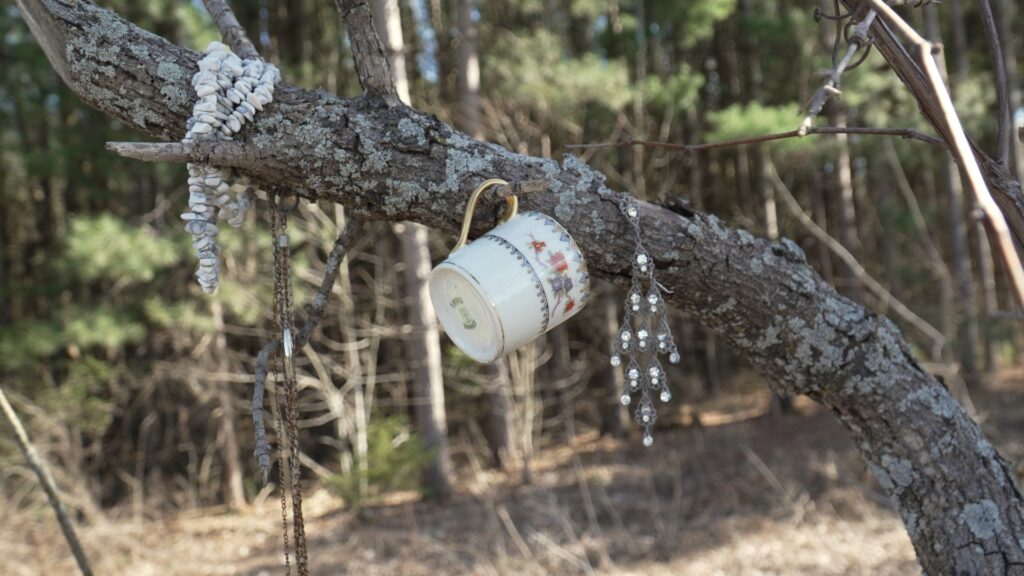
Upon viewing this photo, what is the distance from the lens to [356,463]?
6.17 m

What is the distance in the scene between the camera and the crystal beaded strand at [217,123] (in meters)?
0.98

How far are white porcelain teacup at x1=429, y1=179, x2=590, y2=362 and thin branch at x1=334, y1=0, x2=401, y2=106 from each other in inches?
8.8

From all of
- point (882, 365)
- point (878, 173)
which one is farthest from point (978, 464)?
point (878, 173)

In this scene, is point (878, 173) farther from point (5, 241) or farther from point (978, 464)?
point (5, 241)

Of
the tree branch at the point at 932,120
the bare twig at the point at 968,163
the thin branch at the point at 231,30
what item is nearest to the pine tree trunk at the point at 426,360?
→ the thin branch at the point at 231,30

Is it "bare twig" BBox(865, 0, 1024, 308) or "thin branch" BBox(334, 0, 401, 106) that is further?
"thin branch" BBox(334, 0, 401, 106)

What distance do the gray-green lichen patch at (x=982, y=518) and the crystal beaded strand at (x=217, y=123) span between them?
1.23 m

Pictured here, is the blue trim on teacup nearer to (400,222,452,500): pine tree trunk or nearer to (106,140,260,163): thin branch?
(106,140,260,163): thin branch

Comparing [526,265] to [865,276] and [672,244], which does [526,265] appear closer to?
[672,244]

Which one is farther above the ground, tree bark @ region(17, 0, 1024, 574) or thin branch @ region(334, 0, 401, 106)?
thin branch @ region(334, 0, 401, 106)

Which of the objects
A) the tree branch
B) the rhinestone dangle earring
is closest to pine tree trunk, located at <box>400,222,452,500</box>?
the rhinestone dangle earring

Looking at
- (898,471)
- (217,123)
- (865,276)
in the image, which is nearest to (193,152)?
(217,123)

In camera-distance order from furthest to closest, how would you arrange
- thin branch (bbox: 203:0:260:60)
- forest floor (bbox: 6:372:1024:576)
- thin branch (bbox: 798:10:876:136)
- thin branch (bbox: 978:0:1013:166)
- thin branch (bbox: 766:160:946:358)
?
thin branch (bbox: 766:160:946:358) < forest floor (bbox: 6:372:1024:576) < thin branch (bbox: 203:0:260:60) < thin branch (bbox: 978:0:1013:166) < thin branch (bbox: 798:10:876:136)

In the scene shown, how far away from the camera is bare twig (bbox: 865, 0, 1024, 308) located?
49 cm
